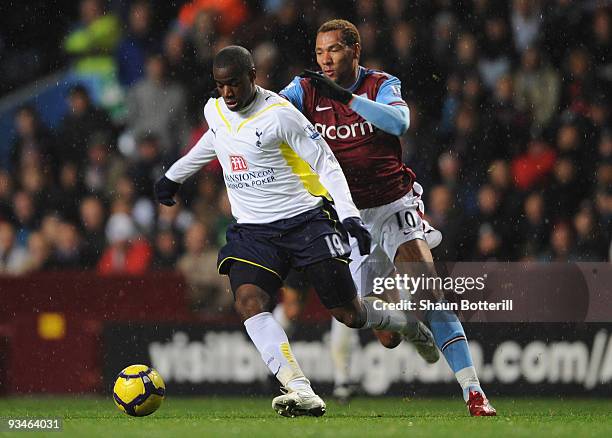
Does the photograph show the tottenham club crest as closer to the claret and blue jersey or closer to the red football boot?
the claret and blue jersey

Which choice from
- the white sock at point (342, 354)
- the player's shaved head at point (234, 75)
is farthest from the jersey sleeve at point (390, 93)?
the white sock at point (342, 354)

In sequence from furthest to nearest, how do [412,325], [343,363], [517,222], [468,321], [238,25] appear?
[238,25], [517,222], [468,321], [343,363], [412,325]

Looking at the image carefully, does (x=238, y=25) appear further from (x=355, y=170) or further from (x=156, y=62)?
(x=355, y=170)

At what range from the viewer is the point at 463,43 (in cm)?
1267

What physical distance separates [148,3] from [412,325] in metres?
7.18

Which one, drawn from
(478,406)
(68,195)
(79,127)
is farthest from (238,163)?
(79,127)

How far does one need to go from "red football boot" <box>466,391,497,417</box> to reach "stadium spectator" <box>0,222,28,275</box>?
20.1 feet

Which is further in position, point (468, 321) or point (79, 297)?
point (79, 297)

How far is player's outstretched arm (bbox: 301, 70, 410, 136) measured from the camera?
294 inches

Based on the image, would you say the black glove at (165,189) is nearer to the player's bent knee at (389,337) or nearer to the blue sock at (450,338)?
the player's bent knee at (389,337)

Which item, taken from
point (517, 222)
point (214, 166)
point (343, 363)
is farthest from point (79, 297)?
point (517, 222)

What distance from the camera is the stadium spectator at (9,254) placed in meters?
12.6

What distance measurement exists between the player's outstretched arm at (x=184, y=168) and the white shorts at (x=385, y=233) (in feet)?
3.37

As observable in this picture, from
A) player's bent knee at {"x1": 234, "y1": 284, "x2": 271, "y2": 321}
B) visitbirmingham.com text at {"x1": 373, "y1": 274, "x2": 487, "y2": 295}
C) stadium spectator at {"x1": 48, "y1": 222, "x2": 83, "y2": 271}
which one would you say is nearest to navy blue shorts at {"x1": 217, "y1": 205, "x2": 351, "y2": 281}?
player's bent knee at {"x1": 234, "y1": 284, "x2": 271, "y2": 321}
